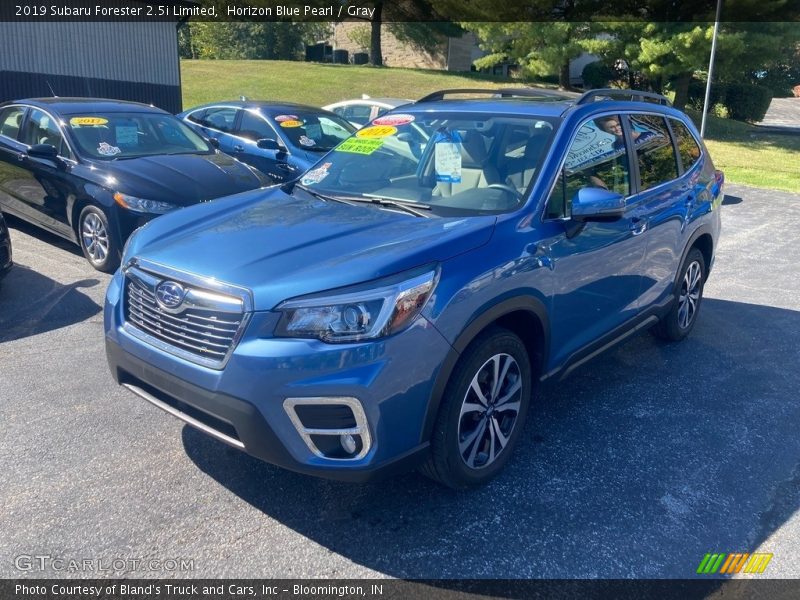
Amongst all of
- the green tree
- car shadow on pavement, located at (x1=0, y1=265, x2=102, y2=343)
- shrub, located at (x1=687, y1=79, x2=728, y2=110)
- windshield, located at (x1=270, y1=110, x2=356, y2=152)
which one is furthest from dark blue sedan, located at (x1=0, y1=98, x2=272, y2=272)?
shrub, located at (x1=687, y1=79, x2=728, y2=110)

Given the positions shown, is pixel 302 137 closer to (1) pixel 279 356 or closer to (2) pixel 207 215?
(2) pixel 207 215

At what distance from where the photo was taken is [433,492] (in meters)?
3.34

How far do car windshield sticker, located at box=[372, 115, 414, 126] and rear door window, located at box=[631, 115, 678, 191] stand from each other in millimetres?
1438

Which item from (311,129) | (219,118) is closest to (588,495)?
(311,129)

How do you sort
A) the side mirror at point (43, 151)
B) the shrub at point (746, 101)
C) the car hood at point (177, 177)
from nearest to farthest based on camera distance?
the car hood at point (177, 177) < the side mirror at point (43, 151) < the shrub at point (746, 101)

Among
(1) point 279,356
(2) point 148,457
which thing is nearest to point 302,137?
(2) point 148,457

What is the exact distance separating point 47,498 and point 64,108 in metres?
5.44

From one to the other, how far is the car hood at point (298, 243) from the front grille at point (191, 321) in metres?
0.09

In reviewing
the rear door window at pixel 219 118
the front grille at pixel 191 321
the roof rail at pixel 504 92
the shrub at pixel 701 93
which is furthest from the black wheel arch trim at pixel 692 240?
the shrub at pixel 701 93

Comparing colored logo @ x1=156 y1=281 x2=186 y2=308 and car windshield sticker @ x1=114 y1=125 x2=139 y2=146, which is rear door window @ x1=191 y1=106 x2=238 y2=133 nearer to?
car windshield sticker @ x1=114 y1=125 x2=139 y2=146

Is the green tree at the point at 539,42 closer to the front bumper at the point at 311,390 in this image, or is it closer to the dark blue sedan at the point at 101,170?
the dark blue sedan at the point at 101,170

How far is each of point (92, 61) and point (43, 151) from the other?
12.5m

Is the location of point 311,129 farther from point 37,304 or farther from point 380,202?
point 380,202

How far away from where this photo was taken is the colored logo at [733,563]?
290 cm
